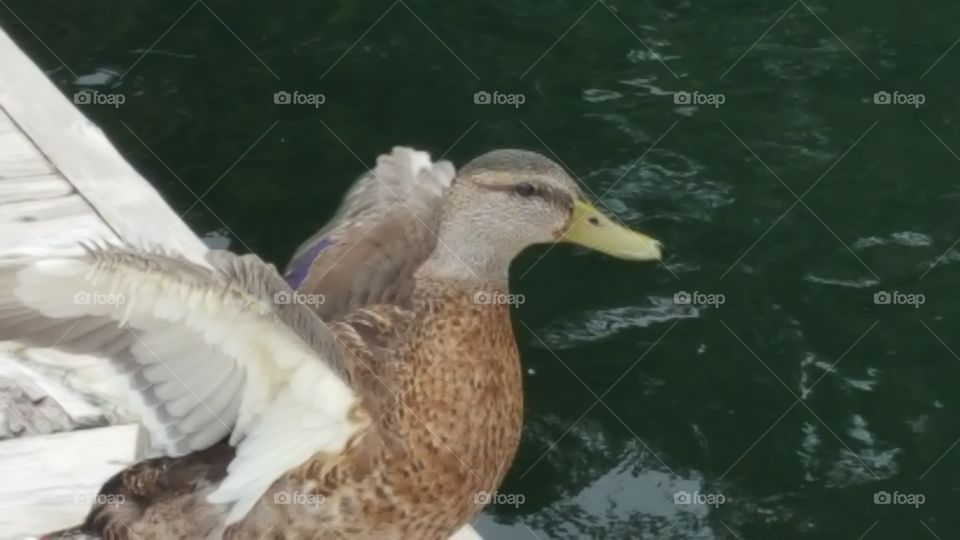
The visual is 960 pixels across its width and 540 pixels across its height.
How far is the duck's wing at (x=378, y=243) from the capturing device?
3.90 metres

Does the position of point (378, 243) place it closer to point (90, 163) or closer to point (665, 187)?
point (90, 163)

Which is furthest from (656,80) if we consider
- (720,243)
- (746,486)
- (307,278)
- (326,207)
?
(307,278)

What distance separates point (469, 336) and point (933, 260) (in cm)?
358

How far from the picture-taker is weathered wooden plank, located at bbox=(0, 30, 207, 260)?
460 centimetres

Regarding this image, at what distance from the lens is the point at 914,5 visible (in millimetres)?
8617

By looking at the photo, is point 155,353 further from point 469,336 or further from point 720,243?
point 720,243

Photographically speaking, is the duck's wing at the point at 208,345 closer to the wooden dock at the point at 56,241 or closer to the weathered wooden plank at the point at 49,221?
the wooden dock at the point at 56,241

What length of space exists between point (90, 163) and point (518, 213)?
174cm
